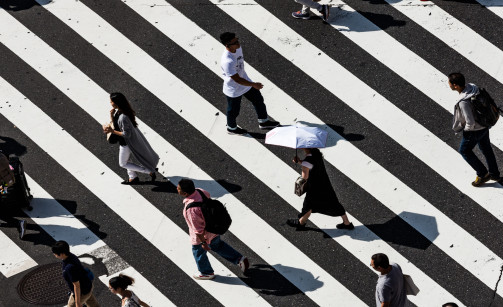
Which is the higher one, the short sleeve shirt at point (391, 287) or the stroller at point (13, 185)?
the short sleeve shirt at point (391, 287)

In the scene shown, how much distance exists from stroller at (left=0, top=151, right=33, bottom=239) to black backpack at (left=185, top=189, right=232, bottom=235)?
9.46ft

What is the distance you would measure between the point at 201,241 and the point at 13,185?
302cm

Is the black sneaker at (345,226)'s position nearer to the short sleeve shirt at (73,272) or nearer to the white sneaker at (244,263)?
the white sneaker at (244,263)

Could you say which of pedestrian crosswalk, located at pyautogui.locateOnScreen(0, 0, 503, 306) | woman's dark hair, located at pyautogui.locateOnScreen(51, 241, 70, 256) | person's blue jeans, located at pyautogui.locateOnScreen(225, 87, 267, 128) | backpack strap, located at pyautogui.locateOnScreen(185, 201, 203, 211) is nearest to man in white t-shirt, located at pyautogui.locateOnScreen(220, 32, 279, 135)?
person's blue jeans, located at pyautogui.locateOnScreen(225, 87, 267, 128)

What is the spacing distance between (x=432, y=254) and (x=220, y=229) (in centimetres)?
303

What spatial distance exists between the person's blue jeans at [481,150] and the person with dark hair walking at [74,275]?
5520 mm

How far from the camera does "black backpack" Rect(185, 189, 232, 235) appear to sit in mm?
12414

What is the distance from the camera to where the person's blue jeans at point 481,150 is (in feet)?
45.5

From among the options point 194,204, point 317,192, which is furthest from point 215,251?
point 317,192

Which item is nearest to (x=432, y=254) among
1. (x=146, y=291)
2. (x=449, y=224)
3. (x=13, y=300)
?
(x=449, y=224)

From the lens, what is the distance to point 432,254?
44.5ft

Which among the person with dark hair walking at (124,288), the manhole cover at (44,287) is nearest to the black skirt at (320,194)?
the person with dark hair walking at (124,288)

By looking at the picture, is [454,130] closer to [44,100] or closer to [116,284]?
[116,284]

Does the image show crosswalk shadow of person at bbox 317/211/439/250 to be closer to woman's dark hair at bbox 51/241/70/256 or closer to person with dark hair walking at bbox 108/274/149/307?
person with dark hair walking at bbox 108/274/149/307
